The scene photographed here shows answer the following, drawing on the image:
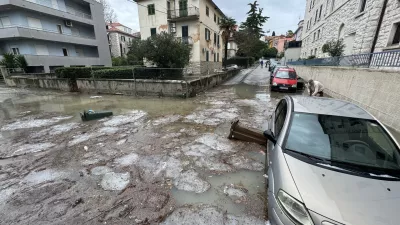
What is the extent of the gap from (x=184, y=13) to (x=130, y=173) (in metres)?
22.2

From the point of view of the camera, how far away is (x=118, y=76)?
12586mm

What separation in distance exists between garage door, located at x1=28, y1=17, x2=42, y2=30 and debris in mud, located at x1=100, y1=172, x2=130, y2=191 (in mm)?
27076

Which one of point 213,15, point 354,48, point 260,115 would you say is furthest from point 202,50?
point 260,115

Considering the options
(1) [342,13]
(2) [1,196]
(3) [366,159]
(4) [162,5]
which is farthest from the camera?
(4) [162,5]

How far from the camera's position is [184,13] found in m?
21.2

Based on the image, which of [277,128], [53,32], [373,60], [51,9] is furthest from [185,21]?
[277,128]

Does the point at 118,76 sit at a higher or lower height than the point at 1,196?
higher

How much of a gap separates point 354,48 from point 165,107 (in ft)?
45.7

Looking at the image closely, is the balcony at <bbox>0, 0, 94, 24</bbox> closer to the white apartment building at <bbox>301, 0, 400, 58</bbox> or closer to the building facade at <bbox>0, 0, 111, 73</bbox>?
the building facade at <bbox>0, 0, 111, 73</bbox>

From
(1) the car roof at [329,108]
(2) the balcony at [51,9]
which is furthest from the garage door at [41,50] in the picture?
(1) the car roof at [329,108]

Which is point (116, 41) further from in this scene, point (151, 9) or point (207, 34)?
point (207, 34)

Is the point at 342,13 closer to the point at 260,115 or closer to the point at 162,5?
the point at 260,115

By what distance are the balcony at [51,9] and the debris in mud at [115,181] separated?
25873mm

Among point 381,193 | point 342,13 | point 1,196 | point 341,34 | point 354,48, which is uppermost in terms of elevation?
point 342,13
